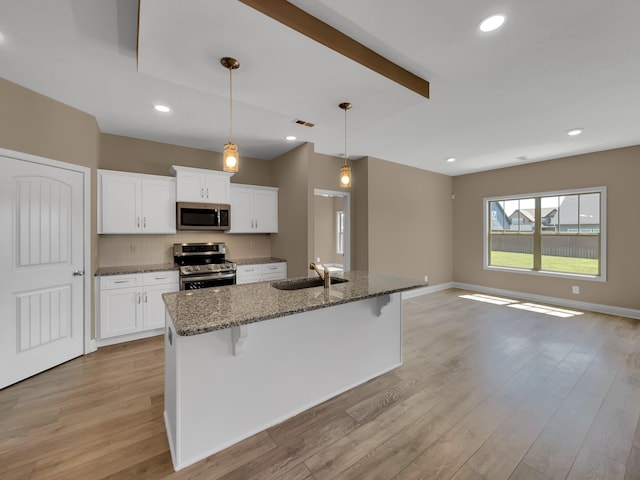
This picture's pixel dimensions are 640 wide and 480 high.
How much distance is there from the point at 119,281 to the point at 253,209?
2.09 meters

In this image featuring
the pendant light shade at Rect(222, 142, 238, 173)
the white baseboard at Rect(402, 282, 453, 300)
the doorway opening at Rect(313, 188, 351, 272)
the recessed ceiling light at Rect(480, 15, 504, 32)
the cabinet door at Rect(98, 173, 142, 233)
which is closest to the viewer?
the recessed ceiling light at Rect(480, 15, 504, 32)

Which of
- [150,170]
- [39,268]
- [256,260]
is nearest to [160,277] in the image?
Answer: [39,268]

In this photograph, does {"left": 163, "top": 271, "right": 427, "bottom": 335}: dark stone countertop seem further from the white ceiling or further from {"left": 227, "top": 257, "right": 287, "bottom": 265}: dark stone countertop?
{"left": 227, "top": 257, "right": 287, "bottom": 265}: dark stone countertop

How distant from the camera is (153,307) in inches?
142

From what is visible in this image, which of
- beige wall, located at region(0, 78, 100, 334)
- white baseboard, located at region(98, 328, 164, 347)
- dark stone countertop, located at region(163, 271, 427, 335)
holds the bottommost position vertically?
white baseboard, located at region(98, 328, 164, 347)

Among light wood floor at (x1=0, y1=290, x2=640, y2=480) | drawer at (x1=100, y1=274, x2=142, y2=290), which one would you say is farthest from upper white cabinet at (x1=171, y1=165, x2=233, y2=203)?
light wood floor at (x1=0, y1=290, x2=640, y2=480)

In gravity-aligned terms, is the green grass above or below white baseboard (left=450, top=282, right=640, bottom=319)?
above

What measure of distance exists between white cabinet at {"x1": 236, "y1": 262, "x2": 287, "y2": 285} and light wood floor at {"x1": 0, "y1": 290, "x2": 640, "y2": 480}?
1.58 meters

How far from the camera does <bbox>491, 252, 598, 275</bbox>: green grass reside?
5000mm

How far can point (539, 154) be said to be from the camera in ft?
16.1

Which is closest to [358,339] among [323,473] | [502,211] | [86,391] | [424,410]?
[424,410]

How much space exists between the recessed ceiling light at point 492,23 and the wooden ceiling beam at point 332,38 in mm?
594

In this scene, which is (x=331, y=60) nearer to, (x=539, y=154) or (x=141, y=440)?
(x=141, y=440)

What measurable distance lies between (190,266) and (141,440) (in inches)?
90.7
